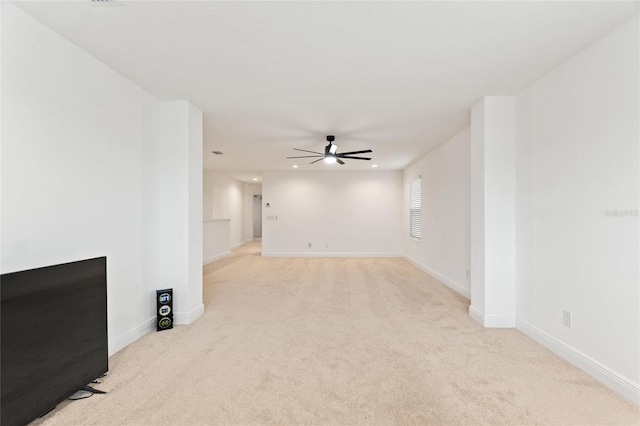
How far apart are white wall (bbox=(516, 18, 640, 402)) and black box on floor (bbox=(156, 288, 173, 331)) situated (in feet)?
12.2

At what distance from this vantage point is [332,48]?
89.9 inches

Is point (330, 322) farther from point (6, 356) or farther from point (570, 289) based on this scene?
point (6, 356)

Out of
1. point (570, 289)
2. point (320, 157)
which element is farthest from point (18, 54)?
point (320, 157)

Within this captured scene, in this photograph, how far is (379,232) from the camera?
8.55m

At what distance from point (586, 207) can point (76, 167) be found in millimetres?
3966

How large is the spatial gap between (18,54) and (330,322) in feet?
11.2

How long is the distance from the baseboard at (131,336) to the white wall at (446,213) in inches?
165

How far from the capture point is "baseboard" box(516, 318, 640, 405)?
78.7 inches

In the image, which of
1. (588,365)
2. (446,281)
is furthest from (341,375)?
(446,281)

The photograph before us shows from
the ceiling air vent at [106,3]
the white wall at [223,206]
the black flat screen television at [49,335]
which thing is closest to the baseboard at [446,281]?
the black flat screen television at [49,335]

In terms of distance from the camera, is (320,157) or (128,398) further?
(320,157)

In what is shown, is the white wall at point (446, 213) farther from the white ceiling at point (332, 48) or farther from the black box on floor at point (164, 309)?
the black box on floor at point (164, 309)

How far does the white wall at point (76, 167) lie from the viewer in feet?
6.18

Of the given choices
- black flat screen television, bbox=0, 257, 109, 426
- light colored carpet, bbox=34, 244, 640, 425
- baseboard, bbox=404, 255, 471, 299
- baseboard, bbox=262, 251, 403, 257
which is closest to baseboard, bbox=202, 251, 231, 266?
baseboard, bbox=262, 251, 403, 257
